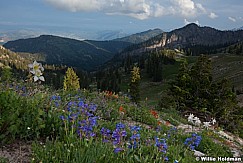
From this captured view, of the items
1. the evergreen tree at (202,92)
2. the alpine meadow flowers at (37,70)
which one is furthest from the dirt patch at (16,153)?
Result: the evergreen tree at (202,92)

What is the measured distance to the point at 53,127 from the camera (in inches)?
194

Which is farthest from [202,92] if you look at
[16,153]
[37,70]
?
[16,153]

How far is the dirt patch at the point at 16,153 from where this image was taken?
387 cm

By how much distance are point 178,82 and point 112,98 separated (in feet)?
58.4

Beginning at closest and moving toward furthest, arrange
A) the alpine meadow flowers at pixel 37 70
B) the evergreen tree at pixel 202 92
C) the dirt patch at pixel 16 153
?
the dirt patch at pixel 16 153 < the alpine meadow flowers at pixel 37 70 < the evergreen tree at pixel 202 92

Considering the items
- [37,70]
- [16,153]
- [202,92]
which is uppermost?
[37,70]

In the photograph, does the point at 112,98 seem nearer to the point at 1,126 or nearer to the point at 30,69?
the point at 30,69

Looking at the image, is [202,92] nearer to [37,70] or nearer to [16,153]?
[37,70]

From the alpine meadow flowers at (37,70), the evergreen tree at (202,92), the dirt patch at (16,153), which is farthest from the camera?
the evergreen tree at (202,92)

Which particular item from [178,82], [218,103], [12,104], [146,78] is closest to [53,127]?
[12,104]

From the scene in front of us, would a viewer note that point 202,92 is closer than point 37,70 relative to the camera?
No

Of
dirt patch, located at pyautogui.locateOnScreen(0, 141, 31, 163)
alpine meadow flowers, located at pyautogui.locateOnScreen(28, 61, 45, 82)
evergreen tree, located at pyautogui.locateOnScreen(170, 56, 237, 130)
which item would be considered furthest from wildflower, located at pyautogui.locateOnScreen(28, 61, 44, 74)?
evergreen tree, located at pyautogui.locateOnScreen(170, 56, 237, 130)

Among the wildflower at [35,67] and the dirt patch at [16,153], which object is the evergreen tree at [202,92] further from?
the dirt patch at [16,153]

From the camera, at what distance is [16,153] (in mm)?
4172
